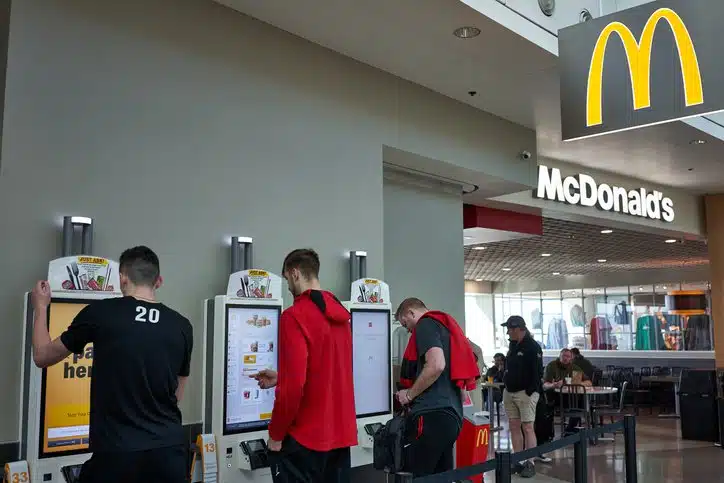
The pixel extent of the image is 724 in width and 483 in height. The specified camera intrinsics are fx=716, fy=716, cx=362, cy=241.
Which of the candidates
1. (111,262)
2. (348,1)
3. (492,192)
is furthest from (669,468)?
(111,262)

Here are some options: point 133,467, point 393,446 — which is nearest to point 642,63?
point 393,446

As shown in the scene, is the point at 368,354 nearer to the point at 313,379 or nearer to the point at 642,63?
the point at 313,379

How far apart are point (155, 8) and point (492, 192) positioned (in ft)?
14.4

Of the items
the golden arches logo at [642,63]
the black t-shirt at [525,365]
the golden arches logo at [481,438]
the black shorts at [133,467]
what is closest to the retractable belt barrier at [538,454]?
the black shorts at [133,467]

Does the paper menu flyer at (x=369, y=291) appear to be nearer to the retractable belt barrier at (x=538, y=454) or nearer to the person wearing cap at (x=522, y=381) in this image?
the retractable belt barrier at (x=538, y=454)

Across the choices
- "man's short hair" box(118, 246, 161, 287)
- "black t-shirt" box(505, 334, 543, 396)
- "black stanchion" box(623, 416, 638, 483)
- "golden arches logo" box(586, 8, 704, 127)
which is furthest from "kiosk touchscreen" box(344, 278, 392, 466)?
"black t-shirt" box(505, 334, 543, 396)

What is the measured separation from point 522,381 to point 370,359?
117 inches

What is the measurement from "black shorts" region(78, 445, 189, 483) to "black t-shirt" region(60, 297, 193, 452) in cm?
3

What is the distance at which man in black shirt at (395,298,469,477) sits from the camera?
4.10 metres

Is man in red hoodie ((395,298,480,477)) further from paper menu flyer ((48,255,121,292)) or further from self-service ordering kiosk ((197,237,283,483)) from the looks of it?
paper menu flyer ((48,255,121,292))

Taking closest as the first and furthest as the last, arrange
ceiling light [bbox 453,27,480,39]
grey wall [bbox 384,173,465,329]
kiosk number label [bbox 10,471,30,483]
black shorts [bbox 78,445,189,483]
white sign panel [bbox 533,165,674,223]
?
black shorts [bbox 78,445,189,483], kiosk number label [bbox 10,471,30,483], ceiling light [bbox 453,27,480,39], grey wall [bbox 384,173,465,329], white sign panel [bbox 533,165,674,223]

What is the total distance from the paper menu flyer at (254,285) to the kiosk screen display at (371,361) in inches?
30.4

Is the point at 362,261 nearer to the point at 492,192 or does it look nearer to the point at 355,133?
the point at 355,133

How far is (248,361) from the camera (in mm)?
3986
